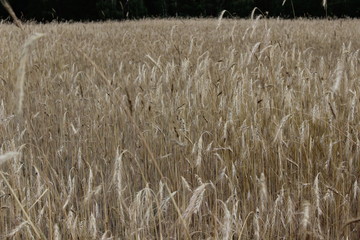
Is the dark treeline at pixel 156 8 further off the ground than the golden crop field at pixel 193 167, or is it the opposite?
the dark treeline at pixel 156 8

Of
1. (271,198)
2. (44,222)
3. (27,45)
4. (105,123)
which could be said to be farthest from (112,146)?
(27,45)

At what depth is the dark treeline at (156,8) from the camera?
695 inches

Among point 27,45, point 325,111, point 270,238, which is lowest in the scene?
point 270,238

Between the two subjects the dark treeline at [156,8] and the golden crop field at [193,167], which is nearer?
the golden crop field at [193,167]

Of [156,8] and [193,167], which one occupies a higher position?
[156,8]

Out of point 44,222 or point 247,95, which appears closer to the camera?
point 44,222

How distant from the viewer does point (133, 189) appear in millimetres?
1739

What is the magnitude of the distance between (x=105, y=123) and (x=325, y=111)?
1138 mm

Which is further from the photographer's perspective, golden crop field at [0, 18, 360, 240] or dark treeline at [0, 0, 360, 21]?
dark treeline at [0, 0, 360, 21]

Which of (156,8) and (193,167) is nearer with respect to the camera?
(193,167)

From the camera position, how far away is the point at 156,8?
1997 centimetres

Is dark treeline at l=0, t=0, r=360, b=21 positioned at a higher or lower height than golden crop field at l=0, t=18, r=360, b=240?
higher

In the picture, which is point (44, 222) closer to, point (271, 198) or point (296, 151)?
point (271, 198)

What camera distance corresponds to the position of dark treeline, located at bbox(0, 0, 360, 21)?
17.6 meters
